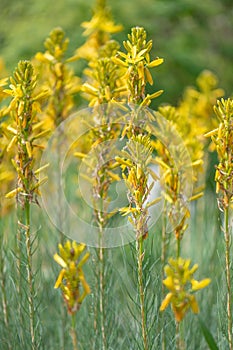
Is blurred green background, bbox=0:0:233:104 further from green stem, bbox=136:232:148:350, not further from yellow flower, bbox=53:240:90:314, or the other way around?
yellow flower, bbox=53:240:90:314

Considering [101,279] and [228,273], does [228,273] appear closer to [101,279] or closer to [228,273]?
[228,273]

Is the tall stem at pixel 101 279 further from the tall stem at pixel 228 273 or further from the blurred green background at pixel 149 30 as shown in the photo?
the blurred green background at pixel 149 30

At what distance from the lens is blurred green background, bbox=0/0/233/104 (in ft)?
19.6

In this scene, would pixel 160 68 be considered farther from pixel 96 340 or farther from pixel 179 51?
pixel 96 340

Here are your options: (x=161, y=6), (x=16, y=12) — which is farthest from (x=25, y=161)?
(x=16, y=12)

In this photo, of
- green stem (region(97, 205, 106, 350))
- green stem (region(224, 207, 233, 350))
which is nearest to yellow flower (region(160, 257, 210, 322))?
green stem (region(224, 207, 233, 350))

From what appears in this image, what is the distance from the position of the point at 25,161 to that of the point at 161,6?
15.2 feet

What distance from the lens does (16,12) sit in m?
6.95

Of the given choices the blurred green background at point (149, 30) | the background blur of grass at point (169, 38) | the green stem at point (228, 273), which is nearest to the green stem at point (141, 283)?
the green stem at point (228, 273)

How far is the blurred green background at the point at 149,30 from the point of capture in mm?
5984

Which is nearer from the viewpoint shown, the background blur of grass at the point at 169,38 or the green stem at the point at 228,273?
the green stem at the point at 228,273

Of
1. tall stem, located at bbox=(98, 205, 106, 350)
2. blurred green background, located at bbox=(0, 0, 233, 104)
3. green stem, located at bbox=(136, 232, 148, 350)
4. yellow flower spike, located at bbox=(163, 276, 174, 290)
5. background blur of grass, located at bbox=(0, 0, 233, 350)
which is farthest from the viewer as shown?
blurred green background, located at bbox=(0, 0, 233, 104)

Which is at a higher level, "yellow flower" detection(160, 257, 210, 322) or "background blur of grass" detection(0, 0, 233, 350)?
"background blur of grass" detection(0, 0, 233, 350)

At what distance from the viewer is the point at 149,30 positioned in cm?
632
